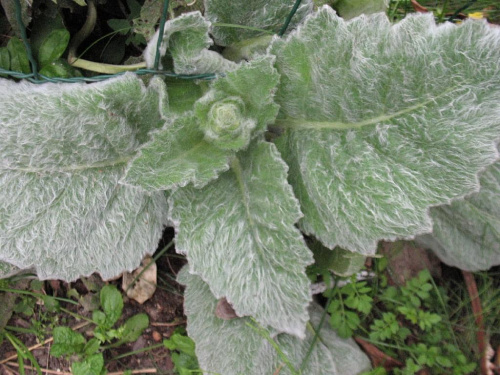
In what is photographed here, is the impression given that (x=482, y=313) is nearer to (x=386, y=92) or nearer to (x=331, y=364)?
(x=331, y=364)

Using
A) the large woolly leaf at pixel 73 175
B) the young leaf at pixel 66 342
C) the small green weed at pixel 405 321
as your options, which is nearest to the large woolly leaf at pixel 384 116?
the large woolly leaf at pixel 73 175

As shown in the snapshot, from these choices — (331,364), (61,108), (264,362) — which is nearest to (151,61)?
(61,108)

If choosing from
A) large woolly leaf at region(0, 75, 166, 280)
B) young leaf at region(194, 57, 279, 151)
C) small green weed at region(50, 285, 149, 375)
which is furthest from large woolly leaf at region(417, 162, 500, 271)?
small green weed at region(50, 285, 149, 375)

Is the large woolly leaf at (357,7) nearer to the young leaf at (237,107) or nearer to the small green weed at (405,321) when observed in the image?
the young leaf at (237,107)

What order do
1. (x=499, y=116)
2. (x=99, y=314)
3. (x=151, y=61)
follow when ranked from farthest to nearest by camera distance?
(x=99, y=314)
(x=151, y=61)
(x=499, y=116)

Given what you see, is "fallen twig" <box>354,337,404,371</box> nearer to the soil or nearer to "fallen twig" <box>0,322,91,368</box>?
the soil

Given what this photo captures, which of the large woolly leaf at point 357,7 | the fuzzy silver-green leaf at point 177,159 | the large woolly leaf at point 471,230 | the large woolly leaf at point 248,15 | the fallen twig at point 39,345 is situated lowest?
the fallen twig at point 39,345

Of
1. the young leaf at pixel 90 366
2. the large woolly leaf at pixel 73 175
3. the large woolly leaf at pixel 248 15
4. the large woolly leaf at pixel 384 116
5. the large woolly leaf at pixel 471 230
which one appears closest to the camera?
the large woolly leaf at pixel 384 116
